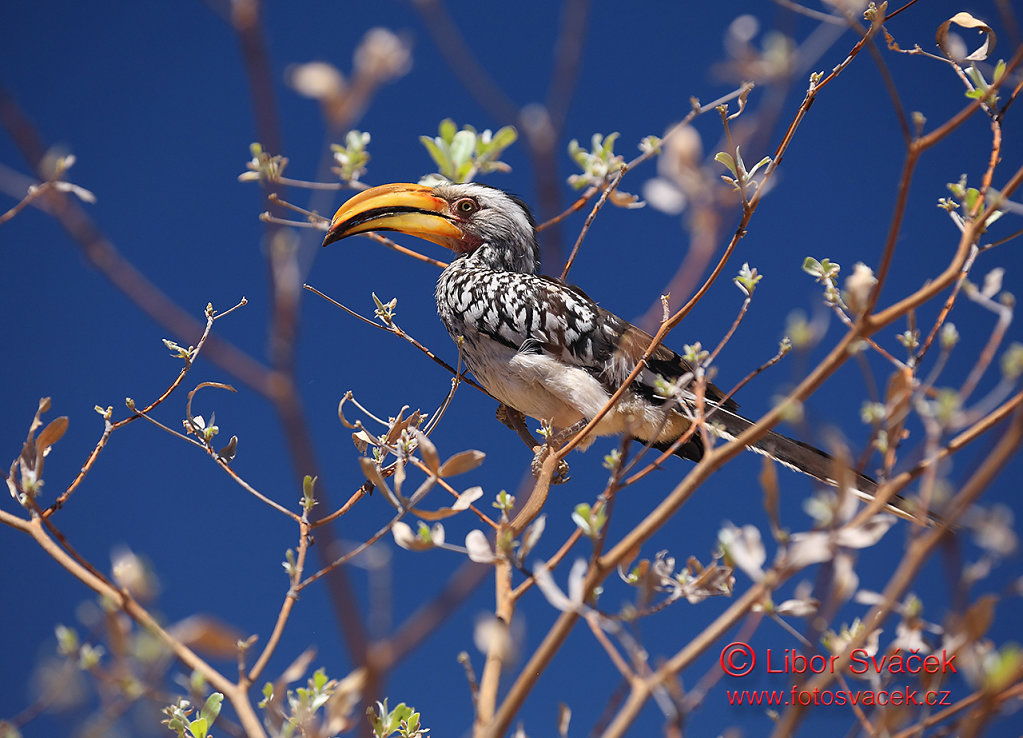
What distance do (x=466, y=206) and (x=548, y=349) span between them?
89 cm

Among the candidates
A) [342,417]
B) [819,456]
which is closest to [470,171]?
[342,417]

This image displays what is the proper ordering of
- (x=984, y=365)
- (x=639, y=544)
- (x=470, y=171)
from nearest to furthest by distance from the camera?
(x=639, y=544) < (x=984, y=365) < (x=470, y=171)

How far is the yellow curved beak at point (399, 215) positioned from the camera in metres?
2.83

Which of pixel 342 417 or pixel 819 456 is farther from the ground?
pixel 819 456

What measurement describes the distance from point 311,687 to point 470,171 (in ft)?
4.84

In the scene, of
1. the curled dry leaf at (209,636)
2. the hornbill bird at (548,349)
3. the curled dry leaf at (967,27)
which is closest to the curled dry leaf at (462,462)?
the curled dry leaf at (209,636)

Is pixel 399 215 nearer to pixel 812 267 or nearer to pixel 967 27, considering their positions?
pixel 812 267

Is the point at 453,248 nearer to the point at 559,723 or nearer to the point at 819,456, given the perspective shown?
the point at 819,456

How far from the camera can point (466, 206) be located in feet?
11.4

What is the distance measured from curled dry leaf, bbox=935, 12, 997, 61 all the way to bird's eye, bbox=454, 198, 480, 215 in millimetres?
2126

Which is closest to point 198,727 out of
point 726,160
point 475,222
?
point 726,160

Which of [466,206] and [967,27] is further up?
[466,206]

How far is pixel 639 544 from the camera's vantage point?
1.00 meters

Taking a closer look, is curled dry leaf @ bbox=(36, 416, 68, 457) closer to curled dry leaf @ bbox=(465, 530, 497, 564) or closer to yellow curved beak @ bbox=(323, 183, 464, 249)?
curled dry leaf @ bbox=(465, 530, 497, 564)
